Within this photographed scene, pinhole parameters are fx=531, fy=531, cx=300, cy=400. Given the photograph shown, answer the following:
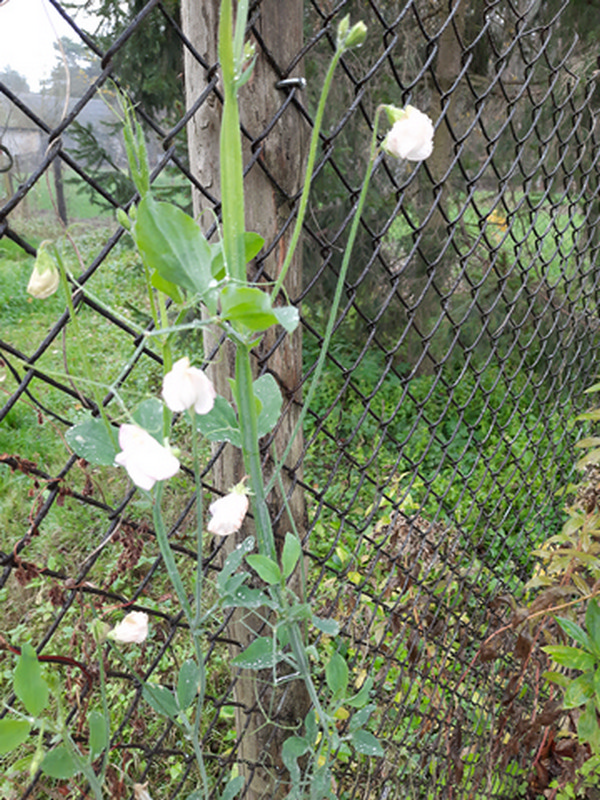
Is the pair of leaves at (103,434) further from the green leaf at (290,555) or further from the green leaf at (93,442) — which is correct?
the green leaf at (290,555)

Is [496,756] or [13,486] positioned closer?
[496,756]

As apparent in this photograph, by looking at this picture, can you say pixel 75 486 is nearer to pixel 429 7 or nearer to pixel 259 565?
pixel 259 565

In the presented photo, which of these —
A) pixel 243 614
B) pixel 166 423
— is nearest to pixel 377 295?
pixel 243 614

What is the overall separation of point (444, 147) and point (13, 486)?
11.2 ft

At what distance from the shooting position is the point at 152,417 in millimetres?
519

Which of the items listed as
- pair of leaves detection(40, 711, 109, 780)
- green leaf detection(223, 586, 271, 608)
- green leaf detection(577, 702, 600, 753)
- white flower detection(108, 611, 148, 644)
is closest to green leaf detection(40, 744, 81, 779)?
pair of leaves detection(40, 711, 109, 780)

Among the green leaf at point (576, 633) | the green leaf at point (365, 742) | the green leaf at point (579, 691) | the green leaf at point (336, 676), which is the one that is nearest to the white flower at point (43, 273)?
the green leaf at point (336, 676)

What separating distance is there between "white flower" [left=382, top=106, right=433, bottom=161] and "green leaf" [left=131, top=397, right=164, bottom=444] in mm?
332

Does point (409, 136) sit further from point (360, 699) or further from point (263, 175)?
point (360, 699)

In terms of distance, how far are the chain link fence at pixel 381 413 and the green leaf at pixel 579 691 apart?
27 centimetres

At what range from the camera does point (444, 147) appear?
360 cm

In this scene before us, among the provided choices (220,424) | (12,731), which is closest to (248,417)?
(220,424)

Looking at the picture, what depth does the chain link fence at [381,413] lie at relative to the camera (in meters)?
0.73

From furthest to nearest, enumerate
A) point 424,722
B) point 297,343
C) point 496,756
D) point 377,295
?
1. point 377,295
2. point 496,756
3. point 424,722
4. point 297,343
